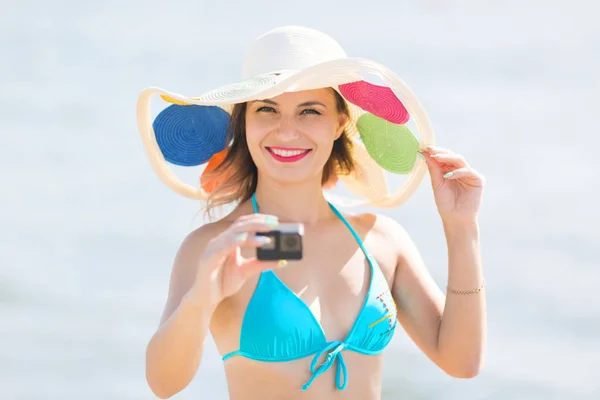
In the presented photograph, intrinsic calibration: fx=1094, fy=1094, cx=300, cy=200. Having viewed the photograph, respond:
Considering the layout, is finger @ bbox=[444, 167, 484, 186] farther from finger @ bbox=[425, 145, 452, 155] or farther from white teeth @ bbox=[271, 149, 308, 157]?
white teeth @ bbox=[271, 149, 308, 157]

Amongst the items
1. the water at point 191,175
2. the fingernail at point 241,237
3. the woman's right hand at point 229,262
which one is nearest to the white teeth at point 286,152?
the woman's right hand at point 229,262

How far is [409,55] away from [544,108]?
166cm

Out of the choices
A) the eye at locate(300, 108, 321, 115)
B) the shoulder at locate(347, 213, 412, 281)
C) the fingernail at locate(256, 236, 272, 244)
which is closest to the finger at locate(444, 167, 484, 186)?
the shoulder at locate(347, 213, 412, 281)

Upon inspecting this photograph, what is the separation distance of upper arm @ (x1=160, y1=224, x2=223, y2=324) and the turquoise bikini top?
0.23 meters

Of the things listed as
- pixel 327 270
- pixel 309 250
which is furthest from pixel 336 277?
pixel 309 250

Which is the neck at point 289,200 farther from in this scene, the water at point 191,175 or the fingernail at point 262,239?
the water at point 191,175

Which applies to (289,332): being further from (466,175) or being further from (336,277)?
(466,175)

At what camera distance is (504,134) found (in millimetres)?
10766

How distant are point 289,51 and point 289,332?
3.35ft

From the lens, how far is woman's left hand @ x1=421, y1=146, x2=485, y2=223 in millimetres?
3896

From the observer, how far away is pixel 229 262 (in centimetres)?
326

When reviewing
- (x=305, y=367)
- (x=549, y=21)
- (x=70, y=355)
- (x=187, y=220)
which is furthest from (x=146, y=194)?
(x=305, y=367)

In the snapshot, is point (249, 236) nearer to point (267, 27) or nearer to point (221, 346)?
point (221, 346)

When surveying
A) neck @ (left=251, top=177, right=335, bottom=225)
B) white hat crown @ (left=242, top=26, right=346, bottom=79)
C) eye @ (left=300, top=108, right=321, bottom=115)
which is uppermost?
white hat crown @ (left=242, top=26, right=346, bottom=79)
